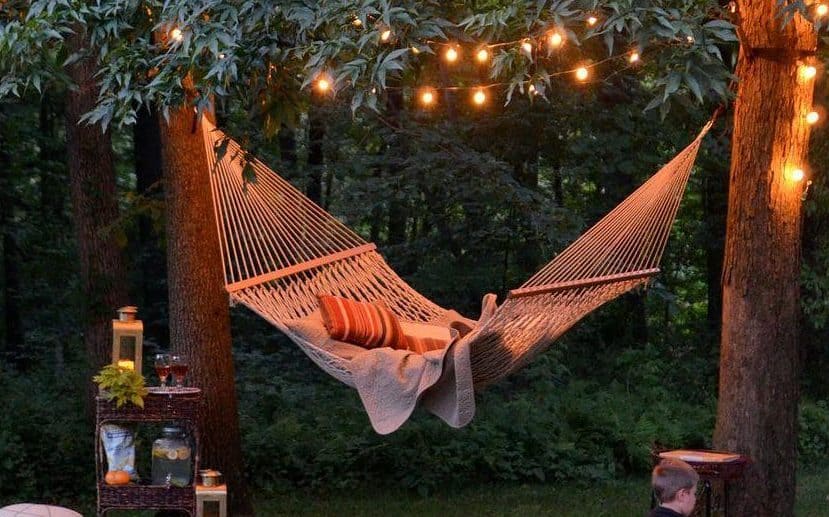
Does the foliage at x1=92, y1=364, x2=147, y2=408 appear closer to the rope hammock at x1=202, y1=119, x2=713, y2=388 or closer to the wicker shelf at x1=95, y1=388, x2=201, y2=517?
the wicker shelf at x1=95, y1=388, x2=201, y2=517

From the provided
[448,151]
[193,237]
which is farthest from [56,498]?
[448,151]

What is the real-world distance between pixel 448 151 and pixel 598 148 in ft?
3.92

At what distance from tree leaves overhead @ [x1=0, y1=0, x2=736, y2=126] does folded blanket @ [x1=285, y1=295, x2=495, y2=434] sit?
811 mm

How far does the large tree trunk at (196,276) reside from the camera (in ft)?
15.3

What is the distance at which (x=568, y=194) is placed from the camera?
9445mm

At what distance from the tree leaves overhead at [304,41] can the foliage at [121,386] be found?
2.58 feet

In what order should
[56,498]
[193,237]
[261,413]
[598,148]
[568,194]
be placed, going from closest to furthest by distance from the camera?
[193,237] → [56,498] → [261,413] → [598,148] → [568,194]

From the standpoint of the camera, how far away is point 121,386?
370 centimetres

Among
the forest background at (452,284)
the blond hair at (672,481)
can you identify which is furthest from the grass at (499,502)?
the blond hair at (672,481)

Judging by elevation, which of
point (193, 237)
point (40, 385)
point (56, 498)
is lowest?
point (56, 498)

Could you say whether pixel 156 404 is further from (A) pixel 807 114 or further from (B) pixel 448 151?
(B) pixel 448 151

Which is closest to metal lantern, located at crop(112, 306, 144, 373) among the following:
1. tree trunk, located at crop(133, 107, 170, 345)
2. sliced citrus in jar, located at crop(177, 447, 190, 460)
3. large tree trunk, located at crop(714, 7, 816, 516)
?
sliced citrus in jar, located at crop(177, 447, 190, 460)

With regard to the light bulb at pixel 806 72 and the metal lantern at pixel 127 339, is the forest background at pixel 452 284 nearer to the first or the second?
the metal lantern at pixel 127 339

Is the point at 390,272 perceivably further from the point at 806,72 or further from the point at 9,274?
the point at 9,274
